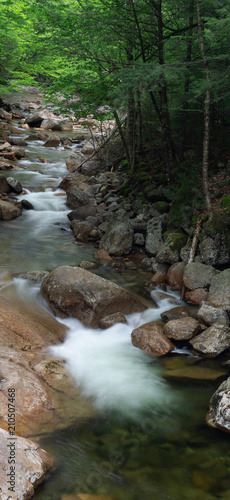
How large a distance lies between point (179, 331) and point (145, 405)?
1.75m

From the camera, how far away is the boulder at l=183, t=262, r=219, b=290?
24.2 ft

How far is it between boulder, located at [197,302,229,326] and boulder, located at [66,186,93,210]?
24.7 feet

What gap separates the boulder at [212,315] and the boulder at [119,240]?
3773 mm

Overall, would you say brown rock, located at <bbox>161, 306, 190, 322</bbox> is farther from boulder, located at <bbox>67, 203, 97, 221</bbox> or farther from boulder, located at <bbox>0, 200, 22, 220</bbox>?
boulder, located at <bbox>0, 200, 22, 220</bbox>

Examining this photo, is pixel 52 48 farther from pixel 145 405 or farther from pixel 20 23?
pixel 145 405

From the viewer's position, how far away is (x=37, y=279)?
7543 millimetres

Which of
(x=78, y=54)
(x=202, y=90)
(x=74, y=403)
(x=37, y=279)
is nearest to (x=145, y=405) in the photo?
(x=74, y=403)

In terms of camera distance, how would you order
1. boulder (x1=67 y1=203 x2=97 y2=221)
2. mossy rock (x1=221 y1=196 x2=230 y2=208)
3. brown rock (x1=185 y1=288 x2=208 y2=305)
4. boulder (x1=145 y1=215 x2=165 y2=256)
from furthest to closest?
boulder (x1=67 y1=203 x2=97 y2=221) < boulder (x1=145 y1=215 x2=165 y2=256) < mossy rock (x1=221 y1=196 x2=230 y2=208) < brown rock (x1=185 y1=288 x2=208 y2=305)

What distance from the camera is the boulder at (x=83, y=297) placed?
6363 mm

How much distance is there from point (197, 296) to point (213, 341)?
68.2 inches

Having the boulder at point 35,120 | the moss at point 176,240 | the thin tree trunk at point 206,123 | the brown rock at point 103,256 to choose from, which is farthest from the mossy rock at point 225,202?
the boulder at point 35,120

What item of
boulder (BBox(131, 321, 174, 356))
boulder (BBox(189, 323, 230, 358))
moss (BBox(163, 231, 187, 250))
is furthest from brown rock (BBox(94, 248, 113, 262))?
boulder (BBox(189, 323, 230, 358))

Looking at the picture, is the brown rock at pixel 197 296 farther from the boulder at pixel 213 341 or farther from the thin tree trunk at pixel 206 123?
the thin tree trunk at pixel 206 123

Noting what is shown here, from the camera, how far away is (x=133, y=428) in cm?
400
